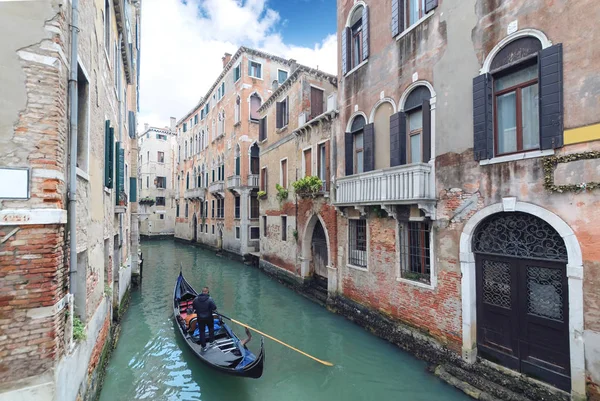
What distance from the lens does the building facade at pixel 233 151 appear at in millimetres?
19531

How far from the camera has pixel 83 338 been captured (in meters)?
4.19

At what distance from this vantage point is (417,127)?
7.04m

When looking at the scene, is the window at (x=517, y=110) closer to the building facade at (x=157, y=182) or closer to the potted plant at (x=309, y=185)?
the potted plant at (x=309, y=185)

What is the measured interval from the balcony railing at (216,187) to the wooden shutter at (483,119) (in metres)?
18.5

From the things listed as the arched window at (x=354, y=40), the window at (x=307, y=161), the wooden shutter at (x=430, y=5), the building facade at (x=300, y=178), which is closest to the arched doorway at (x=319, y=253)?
the building facade at (x=300, y=178)

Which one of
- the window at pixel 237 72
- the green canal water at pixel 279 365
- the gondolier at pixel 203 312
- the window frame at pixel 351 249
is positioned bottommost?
the green canal water at pixel 279 365

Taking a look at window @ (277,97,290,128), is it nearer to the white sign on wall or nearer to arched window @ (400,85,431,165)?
arched window @ (400,85,431,165)

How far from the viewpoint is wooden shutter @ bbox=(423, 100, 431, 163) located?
21.5 ft

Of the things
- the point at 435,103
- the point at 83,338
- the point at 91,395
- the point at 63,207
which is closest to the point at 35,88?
the point at 63,207

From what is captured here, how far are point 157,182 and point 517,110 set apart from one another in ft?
119

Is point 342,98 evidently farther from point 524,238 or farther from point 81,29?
point 81,29

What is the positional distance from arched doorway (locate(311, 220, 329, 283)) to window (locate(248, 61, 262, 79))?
39.7ft

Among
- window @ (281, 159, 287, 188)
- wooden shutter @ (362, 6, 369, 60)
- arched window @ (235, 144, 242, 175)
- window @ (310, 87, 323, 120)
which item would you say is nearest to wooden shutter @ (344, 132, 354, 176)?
wooden shutter @ (362, 6, 369, 60)

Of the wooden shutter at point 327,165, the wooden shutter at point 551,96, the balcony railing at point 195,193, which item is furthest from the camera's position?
the balcony railing at point 195,193
